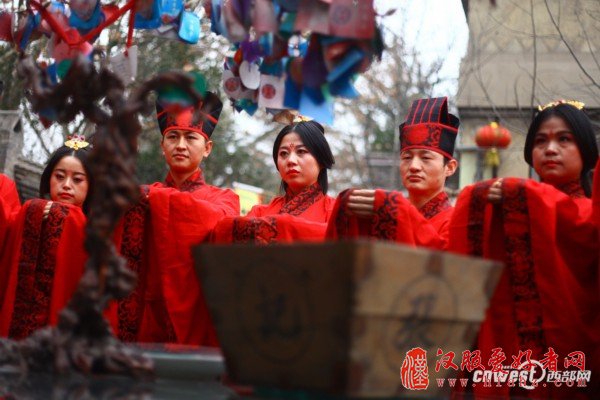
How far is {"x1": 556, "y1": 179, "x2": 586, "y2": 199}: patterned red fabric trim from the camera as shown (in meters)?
4.77

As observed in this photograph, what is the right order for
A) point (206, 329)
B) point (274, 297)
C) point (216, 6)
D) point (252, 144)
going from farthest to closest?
1. point (252, 144)
2. point (206, 329)
3. point (216, 6)
4. point (274, 297)

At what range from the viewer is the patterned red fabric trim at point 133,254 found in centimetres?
507

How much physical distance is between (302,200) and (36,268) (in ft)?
4.97

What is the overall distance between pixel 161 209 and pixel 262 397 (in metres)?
2.93

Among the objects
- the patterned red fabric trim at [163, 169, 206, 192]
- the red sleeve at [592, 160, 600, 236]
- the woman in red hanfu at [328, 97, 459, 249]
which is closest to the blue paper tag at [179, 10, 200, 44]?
the patterned red fabric trim at [163, 169, 206, 192]

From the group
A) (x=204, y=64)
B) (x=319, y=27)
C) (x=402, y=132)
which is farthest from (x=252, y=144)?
(x=319, y=27)

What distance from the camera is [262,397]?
7.51 ft

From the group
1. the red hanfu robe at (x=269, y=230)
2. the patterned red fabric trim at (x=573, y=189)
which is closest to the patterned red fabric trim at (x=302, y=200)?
the red hanfu robe at (x=269, y=230)

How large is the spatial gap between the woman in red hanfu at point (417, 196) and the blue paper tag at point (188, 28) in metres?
1.18

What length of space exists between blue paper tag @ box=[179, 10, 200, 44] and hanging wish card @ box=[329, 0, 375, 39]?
A: 210 centimetres

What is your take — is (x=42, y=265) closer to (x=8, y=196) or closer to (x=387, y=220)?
(x=8, y=196)

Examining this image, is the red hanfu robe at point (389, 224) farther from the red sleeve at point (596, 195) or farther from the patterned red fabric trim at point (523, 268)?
the red sleeve at point (596, 195)

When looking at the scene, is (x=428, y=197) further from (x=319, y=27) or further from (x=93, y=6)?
(x=319, y=27)

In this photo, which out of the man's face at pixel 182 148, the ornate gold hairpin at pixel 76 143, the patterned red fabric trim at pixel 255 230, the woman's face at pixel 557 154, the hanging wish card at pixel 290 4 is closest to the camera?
the hanging wish card at pixel 290 4
